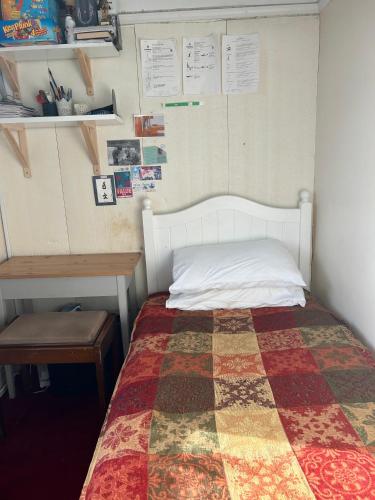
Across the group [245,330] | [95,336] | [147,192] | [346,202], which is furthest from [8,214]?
Answer: [346,202]

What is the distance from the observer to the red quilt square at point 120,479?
943mm

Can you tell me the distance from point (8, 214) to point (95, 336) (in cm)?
104

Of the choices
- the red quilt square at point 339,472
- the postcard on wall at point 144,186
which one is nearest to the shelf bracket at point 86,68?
the postcard on wall at point 144,186

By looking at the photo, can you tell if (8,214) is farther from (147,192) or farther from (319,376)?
(319,376)

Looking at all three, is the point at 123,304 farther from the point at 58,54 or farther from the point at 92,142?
the point at 58,54

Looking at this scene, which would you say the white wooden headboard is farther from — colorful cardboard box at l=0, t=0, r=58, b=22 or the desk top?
colorful cardboard box at l=0, t=0, r=58, b=22

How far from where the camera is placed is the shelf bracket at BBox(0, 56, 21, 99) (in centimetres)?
215

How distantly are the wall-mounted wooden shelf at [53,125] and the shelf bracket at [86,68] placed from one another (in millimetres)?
212

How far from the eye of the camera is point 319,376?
139 cm

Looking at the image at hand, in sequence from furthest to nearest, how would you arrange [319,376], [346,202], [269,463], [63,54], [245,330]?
[63,54] → [346,202] → [245,330] → [319,376] → [269,463]

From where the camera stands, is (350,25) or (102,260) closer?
(350,25)

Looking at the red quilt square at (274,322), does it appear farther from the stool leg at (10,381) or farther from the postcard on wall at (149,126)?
the stool leg at (10,381)

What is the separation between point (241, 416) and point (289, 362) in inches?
15.2

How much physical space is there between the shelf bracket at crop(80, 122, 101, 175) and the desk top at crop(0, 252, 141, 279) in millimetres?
531
